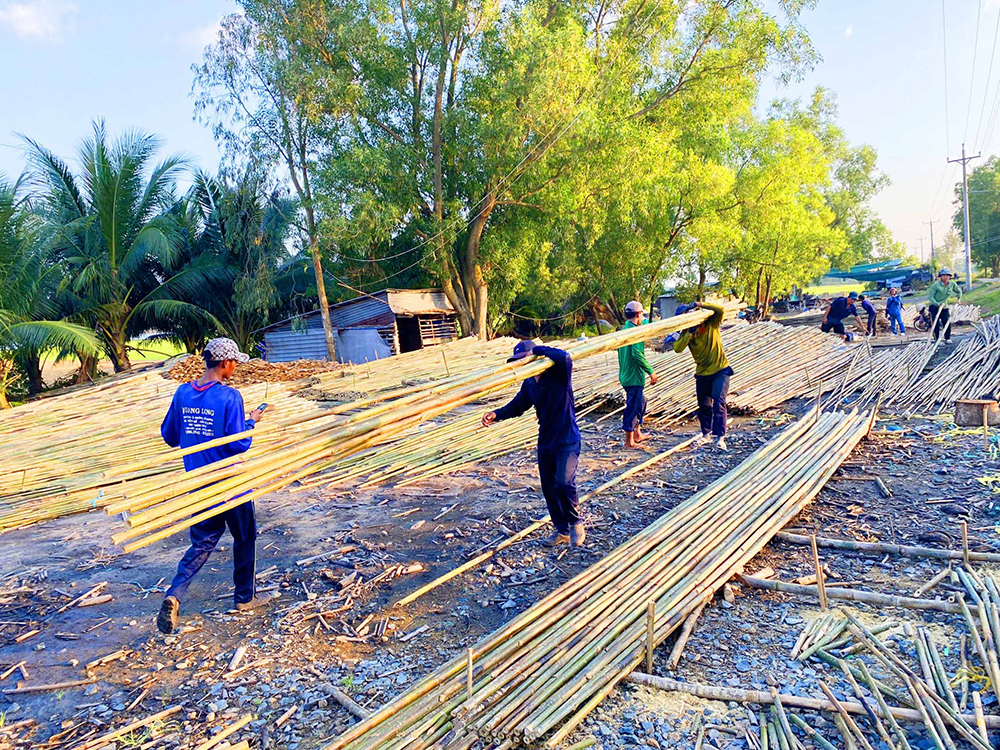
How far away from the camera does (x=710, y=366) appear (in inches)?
257

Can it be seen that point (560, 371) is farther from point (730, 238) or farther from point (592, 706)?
point (730, 238)

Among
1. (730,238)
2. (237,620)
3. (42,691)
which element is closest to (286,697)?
(237,620)

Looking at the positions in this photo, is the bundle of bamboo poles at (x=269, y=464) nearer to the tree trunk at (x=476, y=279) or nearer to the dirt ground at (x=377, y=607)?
the dirt ground at (x=377, y=607)

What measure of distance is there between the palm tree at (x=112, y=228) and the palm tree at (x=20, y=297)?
1475 millimetres

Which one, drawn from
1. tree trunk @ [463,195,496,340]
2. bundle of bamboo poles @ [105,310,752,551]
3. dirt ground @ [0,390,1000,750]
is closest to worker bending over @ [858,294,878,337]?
tree trunk @ [463,195,496,340]

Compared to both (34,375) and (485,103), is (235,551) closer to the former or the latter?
(34,375)

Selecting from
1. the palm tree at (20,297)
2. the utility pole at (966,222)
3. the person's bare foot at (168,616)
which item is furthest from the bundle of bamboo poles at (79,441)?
the utility pole at (966,222)

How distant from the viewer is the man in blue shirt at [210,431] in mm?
3467

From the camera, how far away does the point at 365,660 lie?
124 inches

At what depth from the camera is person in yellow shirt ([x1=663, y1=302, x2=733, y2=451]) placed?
6375mm

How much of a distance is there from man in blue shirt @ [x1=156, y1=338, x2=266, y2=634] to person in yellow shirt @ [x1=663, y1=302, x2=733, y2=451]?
13.8 ft

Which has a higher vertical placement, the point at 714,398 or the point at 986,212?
the point at 986,212

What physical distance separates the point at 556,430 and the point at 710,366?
9.44ft

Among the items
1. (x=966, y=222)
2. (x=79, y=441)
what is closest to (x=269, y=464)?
(x=79, y=441)
